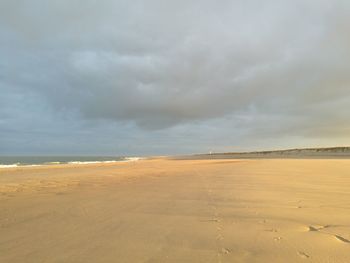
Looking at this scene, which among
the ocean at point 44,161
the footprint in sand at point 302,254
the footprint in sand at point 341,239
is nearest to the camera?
the footprint in sand at point 302,254

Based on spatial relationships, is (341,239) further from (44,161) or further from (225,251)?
(44,161)

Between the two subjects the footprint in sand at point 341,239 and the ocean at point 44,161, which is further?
the ocean at point 44,161

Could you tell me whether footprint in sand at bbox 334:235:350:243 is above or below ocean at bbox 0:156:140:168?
below

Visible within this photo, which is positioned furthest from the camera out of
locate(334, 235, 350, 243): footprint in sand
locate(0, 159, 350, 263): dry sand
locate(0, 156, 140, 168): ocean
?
locate(0, 156, 140, 168): ocean

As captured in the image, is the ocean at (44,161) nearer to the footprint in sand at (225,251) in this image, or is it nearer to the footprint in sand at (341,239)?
the footprint in sand at (225,251)

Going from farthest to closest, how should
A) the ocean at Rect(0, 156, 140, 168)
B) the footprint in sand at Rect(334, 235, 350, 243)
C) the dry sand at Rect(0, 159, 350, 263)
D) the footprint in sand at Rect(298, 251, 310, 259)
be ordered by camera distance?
the ocean at Rect(0, 156, 140, 168), the footprint in sand at Rect(334, 235, 350, 243), the dry sand at Rect(0, 159, 350, 263), the footprint in sand at Rect(298, 251, 310, 259)

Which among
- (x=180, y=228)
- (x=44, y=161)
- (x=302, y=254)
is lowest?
(x=302, y=254)

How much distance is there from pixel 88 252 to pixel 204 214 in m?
3.09

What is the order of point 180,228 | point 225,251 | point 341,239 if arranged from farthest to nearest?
point 180,228, point 341,239, point 225,251

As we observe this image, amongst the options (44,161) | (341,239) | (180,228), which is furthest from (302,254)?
(44,161)

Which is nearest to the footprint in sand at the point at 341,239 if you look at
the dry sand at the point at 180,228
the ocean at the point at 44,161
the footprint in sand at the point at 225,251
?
the dry sand at the point at 180,228

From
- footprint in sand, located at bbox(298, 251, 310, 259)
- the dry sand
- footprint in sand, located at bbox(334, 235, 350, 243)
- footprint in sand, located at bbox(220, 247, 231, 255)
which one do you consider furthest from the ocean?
footprint in sand, located at bbox(298, 251, 310, 259)

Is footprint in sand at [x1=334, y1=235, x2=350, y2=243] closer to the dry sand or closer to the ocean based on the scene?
the dry sand

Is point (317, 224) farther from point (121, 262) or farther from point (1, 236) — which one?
point (1, 236)
